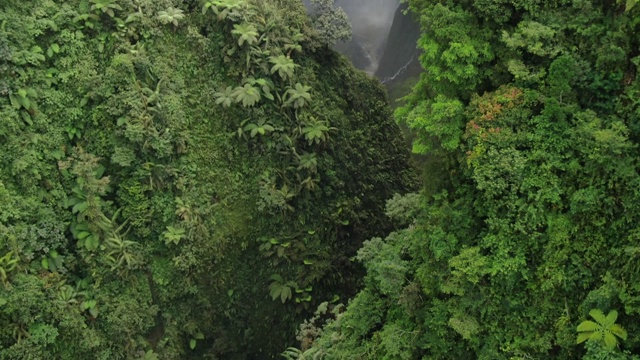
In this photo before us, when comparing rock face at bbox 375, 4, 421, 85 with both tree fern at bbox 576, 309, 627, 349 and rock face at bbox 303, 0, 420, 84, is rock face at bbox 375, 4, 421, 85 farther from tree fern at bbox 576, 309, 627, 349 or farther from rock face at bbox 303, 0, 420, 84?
tree fern at bbox 576, 309, 627, 349

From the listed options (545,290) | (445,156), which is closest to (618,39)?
(445,156)

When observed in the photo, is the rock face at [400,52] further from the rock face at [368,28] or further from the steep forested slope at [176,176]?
the steep forested slope at [176,176]

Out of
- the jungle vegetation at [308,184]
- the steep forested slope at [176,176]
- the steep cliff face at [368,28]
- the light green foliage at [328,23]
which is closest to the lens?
the jungle vegetation at [308,184]

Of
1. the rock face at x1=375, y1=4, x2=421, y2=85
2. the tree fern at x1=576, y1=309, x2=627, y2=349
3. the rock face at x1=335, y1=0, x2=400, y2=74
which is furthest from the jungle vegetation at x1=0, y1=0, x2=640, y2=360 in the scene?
the rock face at x1=335, y1=0, x2=400, y2=74

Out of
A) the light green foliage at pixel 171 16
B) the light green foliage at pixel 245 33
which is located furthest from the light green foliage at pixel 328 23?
the light green foliage at pixel 171 16

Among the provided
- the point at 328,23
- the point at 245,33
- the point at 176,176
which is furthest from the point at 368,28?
the point at 176,176

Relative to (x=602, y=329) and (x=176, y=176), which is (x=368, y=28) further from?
(x=602, y=329)
